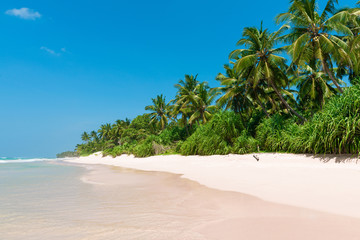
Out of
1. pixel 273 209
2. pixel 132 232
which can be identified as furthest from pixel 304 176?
pixel 132 232

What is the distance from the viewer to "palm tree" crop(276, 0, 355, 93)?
13.8 metres

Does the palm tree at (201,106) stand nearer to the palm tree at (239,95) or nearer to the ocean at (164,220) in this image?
the palm tree at (239,95)

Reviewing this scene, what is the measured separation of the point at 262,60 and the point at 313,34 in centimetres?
407

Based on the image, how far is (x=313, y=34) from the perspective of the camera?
48.7 ft

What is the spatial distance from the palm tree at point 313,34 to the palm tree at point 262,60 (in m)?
1.49

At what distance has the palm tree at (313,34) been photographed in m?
13.8

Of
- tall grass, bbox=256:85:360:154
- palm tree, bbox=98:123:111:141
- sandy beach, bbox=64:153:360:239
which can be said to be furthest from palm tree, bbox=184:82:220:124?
palm tree, bbox=98:123:111:141

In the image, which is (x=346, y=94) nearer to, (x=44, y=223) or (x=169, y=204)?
(x=169, y=204)

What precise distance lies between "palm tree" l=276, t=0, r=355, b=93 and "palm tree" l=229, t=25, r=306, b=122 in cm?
149

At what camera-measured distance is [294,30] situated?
608 inches

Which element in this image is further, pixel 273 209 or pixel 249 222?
pixel 273 209

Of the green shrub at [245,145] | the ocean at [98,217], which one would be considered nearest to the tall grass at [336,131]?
the green shrub at [245,145]

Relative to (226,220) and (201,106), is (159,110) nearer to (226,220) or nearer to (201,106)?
(201,106)

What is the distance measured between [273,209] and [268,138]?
1108 cm
